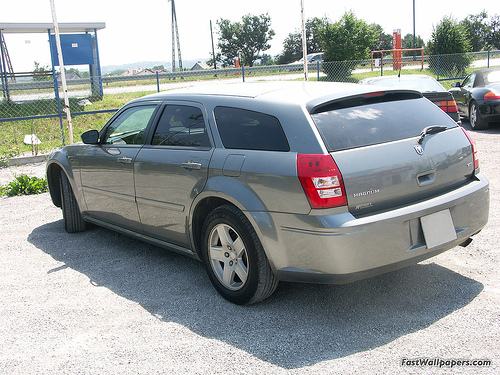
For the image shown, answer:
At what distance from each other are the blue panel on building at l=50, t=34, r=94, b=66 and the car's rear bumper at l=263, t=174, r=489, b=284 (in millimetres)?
16854

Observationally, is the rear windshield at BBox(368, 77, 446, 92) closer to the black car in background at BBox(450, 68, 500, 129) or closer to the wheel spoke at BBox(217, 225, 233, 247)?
the black car in background at BBox(450, 68, 500, 129)

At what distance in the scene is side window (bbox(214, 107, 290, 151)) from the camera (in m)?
3.50

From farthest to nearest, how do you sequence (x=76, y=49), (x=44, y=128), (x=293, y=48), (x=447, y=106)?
(x=293, y=48) → (x=76, y=49) → (x=44, y=128) → (x=447, y=106)

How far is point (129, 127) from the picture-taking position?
16.4 feet

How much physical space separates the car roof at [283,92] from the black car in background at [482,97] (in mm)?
9131

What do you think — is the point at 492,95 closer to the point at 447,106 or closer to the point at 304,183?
the point at 447,106

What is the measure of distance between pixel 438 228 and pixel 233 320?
1.58 metres

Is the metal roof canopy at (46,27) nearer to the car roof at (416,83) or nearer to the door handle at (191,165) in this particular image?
the car roof at (416,83)

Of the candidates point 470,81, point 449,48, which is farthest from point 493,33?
point 470,81

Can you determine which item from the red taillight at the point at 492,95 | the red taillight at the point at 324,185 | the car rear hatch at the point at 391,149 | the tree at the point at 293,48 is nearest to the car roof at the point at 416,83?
the red taillight at the point at 492,95

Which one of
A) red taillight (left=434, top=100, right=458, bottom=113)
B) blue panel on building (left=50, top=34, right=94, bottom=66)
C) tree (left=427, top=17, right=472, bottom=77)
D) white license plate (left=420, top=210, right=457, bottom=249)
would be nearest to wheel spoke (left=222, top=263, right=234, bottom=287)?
white license plate (left=420, top=210, right=457, bottom=249)

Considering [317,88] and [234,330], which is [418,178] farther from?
[234,330]

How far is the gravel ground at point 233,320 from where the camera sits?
9.95ft

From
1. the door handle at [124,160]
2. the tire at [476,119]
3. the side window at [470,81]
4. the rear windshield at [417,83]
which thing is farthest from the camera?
the side window at [470,81]
